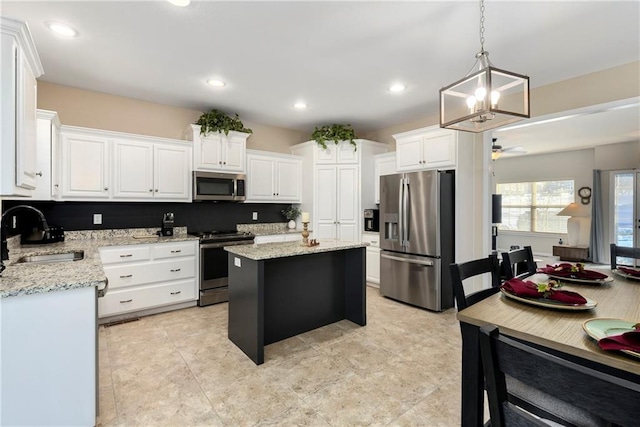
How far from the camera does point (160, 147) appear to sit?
389 centimetres

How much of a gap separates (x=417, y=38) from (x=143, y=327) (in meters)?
3.85

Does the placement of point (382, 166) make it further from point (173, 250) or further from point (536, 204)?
point (536, 204)

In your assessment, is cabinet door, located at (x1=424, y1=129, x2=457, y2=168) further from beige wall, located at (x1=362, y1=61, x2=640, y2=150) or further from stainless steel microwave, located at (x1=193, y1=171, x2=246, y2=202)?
stainless steel microwave, located at (x1=193, y1=171, x2=246, y2=202)

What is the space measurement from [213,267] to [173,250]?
0.53 metres

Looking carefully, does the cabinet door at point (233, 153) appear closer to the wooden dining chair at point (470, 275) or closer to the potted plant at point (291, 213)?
→ the potted plant at point (291, 213)

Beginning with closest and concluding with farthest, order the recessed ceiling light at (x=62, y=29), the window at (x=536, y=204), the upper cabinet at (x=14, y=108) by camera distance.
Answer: the upper cabinet at (x=14, y=108) < the recessed ceiling light at (x=62, y=29) < the window at (x=536, y=204)

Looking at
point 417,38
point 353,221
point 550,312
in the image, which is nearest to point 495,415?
point 550,312

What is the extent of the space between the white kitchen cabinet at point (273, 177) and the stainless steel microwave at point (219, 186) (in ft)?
0.74

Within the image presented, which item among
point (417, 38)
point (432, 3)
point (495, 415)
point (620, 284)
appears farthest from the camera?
point (417, 38)

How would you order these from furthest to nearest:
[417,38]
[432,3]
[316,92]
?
1. [316,92]
2. [417,38]
3. [432,3]

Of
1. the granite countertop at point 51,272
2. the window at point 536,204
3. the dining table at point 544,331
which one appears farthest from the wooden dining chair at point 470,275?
the window at point 536,204

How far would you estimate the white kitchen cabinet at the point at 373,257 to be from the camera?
188 inches

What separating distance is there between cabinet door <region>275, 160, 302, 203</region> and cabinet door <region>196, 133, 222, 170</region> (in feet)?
3.24

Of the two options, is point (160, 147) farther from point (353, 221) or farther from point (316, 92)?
point (353, 221)
